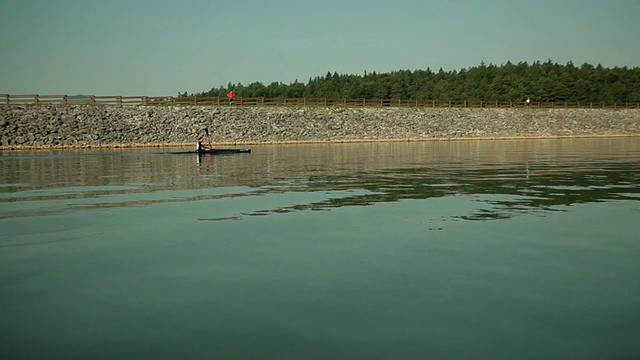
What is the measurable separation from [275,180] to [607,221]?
45.4ft

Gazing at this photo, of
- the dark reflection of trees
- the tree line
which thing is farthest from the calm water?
the tree line

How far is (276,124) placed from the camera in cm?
6850

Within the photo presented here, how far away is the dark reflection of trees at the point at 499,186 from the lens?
17234mm

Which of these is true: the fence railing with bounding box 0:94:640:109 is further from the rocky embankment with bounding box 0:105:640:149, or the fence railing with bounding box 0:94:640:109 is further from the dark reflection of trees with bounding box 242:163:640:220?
the dark reflection of trees with bounding box 242:163:640:220

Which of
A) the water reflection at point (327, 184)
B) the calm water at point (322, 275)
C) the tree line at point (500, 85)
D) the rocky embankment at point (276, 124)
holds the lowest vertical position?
the calm water at point (322, 275)

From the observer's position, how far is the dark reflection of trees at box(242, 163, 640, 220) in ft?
56.5

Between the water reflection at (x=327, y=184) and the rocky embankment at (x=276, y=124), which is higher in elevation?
the rocky embankment at (x=276, y=124)

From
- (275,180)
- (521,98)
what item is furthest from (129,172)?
(521,98)

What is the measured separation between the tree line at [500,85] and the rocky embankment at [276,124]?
30424 millimetres

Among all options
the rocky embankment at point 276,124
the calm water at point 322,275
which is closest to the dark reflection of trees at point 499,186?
the calm water at point 322,275

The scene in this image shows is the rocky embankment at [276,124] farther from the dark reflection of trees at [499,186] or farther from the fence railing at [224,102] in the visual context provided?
the dark reflection of trees at [499,186]

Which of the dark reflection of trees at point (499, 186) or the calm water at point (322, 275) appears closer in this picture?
the calm water at point (322, 275)

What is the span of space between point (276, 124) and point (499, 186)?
48.9 metres

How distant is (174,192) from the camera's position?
2069cm
